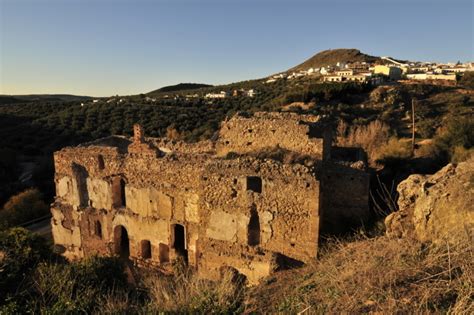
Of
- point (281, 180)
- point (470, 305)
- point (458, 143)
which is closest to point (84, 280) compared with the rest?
point (281, 180)

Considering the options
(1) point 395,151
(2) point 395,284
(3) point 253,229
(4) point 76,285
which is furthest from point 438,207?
(1) point 395,151

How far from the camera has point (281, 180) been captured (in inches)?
377

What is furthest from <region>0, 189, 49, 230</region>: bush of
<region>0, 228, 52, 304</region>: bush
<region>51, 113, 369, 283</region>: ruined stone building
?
<region>0, 228, 52, 304</region>: bush

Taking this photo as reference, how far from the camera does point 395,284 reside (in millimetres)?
4777

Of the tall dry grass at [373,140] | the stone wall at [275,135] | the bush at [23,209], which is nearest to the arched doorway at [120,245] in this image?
the stone wall at [275,135]

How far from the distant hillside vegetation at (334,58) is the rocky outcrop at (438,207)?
322 feet

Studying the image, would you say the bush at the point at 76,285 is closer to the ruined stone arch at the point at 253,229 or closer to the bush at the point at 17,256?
the bush at the point at 17,256

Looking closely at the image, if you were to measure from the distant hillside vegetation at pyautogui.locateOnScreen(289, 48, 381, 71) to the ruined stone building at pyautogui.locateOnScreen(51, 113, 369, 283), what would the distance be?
3739 inches

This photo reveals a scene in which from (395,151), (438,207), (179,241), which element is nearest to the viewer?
(438,207)

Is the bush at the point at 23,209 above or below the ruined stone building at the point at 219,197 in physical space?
below

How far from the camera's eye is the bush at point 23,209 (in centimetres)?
2155

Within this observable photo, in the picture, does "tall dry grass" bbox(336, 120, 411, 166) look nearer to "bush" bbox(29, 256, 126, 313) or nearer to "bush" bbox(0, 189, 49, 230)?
"bush" bbox(29, 256, 126, 313)

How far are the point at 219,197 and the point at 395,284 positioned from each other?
20.4 feet

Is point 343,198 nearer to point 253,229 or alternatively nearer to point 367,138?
point 253,229
